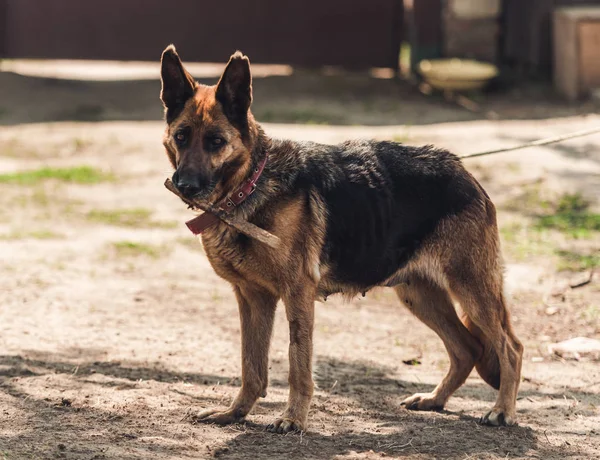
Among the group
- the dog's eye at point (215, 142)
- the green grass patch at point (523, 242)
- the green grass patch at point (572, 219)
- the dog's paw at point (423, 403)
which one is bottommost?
the dog's paw at point (423, 403)

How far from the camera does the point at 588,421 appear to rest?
569cm

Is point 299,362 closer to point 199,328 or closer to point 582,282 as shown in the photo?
point 199,328

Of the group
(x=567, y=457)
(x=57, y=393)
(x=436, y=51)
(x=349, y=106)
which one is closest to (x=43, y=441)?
(x=57, y=393)

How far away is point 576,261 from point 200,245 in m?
3.41

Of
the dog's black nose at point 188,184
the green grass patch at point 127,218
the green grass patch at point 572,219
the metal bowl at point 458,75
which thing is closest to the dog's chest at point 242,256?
the dog's black nose at point 188,184

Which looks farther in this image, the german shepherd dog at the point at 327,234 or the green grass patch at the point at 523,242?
the green grass patch at the point at 523,242

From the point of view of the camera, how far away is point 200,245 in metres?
9.14

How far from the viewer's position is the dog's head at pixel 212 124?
507 cm

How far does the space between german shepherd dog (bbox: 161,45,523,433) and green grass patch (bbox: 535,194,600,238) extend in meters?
3.90

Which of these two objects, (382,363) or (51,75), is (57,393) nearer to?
(382,363)

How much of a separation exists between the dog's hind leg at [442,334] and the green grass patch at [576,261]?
9.77 ft

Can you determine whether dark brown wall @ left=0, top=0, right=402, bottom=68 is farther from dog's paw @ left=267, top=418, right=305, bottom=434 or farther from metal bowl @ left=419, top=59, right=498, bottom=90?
dog's paw @ left=267, top=418, right=305, bottom=434

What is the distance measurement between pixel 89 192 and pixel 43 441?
6.62 metres

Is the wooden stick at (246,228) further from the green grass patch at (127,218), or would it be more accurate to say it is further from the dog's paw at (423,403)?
the green grass patch at (127,218)
